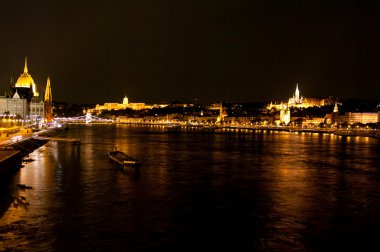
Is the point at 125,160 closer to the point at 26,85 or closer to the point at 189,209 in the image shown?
the point at 189,209

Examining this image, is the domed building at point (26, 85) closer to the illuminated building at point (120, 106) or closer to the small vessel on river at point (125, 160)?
the small vessel on river at point (125, 160)

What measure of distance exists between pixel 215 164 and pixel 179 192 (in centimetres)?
906

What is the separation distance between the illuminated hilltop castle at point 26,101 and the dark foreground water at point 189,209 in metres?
59.9

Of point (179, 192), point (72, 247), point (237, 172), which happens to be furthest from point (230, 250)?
point (237, 172)

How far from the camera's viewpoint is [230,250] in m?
9.87

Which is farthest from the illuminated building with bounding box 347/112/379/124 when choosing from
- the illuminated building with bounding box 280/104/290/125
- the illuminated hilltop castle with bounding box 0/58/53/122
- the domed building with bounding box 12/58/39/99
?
the domed building with bounding box 12/58/39/99

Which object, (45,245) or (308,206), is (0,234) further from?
(308,206)

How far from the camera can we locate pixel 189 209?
531 inches

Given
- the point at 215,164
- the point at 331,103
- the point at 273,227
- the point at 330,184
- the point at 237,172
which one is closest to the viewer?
the point at 273,227

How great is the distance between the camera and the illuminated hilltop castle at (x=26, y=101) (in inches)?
3155

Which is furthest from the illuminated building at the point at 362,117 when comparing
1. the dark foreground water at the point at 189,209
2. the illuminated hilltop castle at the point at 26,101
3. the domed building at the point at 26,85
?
the dark foreground water at the point at 189,209

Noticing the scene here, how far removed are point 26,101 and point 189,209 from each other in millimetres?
74850

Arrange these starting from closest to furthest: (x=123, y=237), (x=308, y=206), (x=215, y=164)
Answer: (x=123, y=237), (x=308, y=206), (x=215, y=164)

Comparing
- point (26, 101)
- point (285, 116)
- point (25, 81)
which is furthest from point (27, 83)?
point (285, 116)
